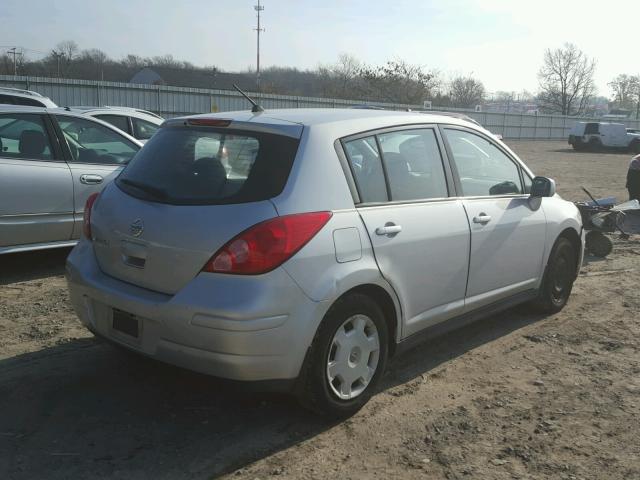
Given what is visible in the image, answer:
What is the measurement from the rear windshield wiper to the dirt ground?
3.06ft

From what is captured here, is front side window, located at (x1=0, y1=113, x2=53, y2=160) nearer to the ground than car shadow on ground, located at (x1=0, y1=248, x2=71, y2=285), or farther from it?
farther from it

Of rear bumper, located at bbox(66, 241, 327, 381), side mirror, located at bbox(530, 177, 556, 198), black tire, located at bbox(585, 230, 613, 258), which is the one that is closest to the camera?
rear bumper, located at bbox(66, 241, 327, 381)

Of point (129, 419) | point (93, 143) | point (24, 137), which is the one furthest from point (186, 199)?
point (93, 143)

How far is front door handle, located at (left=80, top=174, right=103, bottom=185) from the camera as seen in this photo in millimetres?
6230

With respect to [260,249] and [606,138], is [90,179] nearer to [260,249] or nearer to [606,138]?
[260,249]

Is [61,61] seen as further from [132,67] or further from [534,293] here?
[534,293]

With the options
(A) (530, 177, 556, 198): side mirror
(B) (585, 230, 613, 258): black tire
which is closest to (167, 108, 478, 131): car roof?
(A) (530, 177, 556, 198): side mirror

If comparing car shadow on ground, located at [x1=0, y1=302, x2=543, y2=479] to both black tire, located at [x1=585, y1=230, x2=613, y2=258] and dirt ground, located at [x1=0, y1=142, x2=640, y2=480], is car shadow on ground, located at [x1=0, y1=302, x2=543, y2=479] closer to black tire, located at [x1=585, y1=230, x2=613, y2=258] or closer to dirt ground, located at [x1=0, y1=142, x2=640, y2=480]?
dirt ground, located at [x1=0, y1=142, x2=640, y2=480]

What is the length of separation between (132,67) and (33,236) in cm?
7645

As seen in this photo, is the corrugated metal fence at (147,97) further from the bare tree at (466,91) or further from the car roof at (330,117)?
the bare tree at (466,91)

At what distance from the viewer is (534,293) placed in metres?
5.13

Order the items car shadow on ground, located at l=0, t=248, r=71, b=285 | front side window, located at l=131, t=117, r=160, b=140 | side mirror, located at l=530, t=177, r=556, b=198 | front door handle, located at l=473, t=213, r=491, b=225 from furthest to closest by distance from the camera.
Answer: front side window, located at l=131, t=117, r=160, b=140 → car shadow on ground, located at l=0, t=248, r=71, b=285 → side mirror, located at l=530, t=177, r=556, b=198 → front door handle, located at l=473, t=213, r=491, b=225

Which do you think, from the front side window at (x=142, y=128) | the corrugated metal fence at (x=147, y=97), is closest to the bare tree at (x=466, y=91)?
the corrugated metal fence at (x=147, y=97)

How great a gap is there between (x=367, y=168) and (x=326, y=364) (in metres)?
1.14
